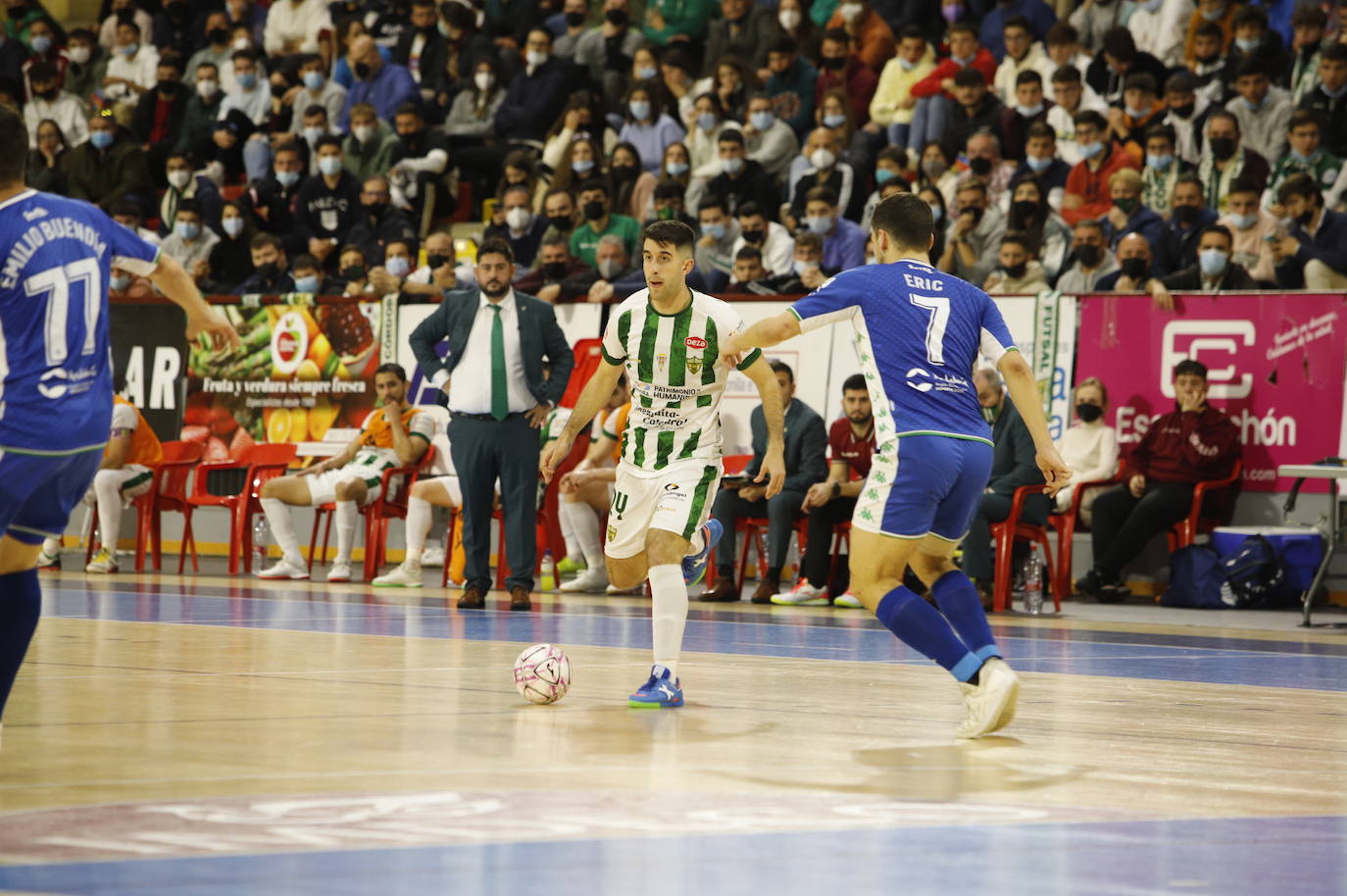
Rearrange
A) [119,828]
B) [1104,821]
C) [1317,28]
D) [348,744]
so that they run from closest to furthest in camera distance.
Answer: [119,828] → [1104,821] → [348,744] → [1317,28]

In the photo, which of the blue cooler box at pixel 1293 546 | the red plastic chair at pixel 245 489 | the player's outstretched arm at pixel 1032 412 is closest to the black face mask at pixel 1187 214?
the blue cooler box at pixel 1293 546

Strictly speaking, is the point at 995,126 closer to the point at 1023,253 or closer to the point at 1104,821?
the point at 1023,253

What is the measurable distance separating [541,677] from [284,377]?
11.0m

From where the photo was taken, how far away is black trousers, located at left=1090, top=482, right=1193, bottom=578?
44.1ft

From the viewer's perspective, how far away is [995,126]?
1625cm

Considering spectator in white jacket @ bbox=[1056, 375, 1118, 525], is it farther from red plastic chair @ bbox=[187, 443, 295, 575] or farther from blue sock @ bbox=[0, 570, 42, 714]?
blue sock @ bbox=[0, 570, 42, 714]

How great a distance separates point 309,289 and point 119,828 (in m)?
13.7

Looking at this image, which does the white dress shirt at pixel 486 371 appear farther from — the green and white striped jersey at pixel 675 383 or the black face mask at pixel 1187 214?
the black face mask at pixel 1187 214

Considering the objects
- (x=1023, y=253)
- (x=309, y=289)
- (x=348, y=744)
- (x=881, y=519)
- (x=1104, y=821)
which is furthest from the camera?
(x=309, y=289)

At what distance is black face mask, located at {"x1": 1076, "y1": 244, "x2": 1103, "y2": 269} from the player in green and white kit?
723cm

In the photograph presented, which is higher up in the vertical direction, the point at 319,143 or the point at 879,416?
the point at 319,143

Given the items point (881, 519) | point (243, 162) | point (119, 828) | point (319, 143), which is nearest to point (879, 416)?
point (881, 519)

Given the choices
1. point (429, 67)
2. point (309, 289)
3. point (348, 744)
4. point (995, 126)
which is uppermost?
point (429, 67)

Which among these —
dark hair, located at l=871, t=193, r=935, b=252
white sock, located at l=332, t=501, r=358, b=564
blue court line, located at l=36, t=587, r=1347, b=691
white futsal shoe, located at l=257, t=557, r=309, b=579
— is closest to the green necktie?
blue court line, located at l=36, t=587, r=1347, b=691
